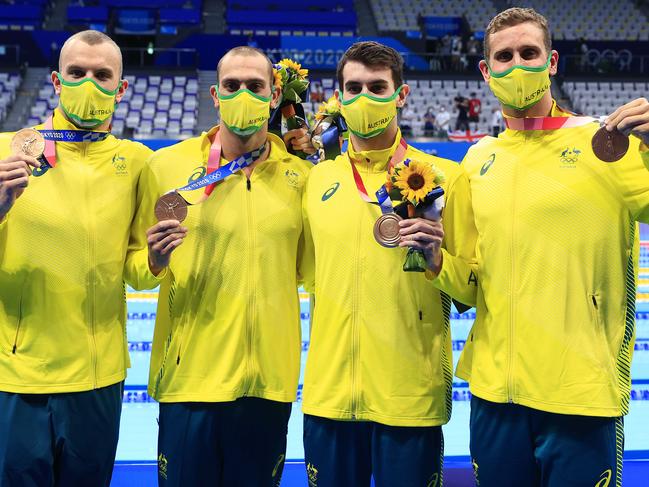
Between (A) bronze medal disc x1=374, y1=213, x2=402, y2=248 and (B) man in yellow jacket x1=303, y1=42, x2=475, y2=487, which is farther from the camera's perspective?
(B) man in yellow jacket x1=303, y1=42, x2=475, y2=487

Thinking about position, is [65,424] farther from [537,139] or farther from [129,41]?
[129,41]

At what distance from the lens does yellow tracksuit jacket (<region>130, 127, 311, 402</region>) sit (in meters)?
2.78

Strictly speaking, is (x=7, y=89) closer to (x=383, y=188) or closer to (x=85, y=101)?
(x=85, y=101)

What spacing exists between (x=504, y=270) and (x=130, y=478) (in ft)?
7.57

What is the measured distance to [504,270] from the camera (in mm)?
2539

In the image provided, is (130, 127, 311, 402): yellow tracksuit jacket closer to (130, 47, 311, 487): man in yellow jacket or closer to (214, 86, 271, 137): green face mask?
(130, 47, 311, 487): man in yellow jacket

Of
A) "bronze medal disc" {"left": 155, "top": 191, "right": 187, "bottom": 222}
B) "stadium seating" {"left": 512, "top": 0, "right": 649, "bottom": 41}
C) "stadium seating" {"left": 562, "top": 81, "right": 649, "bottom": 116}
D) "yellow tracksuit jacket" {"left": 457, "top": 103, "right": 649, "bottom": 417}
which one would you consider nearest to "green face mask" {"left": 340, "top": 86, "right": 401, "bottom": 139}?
"yellow tracksuit jacket" {"left": 457, "top": 103, "right": 649, "bottom": 417}

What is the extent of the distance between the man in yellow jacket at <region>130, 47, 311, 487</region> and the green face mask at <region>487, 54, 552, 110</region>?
0.87 m

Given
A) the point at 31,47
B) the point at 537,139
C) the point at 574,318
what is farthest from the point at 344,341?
the point at 31,47

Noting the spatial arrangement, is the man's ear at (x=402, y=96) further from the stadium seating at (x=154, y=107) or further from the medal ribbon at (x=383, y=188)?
the stadium seating at (x=154, y=107)

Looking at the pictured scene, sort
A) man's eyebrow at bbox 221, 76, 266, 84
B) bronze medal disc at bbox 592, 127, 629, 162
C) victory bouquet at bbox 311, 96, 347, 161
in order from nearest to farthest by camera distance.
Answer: bronze medal disc at bbox 592, 127, 629, 162 < man's eyebrow at bbox 221, 76, 266, 84 < victory bouquet at bbox 311, 96, 347, 161

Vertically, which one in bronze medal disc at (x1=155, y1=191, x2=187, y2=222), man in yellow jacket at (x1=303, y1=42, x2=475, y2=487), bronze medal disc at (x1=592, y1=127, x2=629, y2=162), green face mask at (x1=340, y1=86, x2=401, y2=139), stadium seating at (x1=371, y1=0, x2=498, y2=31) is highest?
stadium seating at (x1=371, y1=0, x2=498, y2=31)

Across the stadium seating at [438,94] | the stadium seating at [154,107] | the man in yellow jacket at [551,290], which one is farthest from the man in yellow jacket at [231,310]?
the stadium seating at [438,94]

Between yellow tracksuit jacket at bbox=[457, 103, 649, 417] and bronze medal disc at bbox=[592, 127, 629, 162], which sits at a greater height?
bronze medal disc at bbox=[592, 127, 629, 162]
